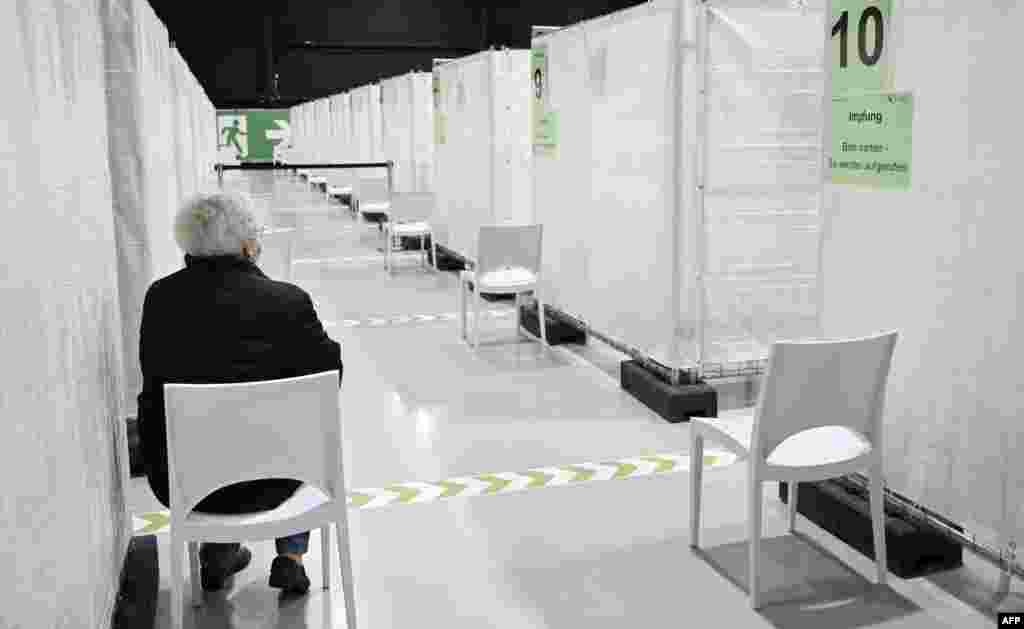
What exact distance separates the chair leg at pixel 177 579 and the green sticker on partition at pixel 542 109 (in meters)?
4.72

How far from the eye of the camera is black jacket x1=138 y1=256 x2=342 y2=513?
285 centimetres

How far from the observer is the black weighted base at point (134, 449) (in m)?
4.14

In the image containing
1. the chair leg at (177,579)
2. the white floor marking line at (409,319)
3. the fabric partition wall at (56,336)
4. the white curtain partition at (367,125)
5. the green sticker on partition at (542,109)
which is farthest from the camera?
the white curtain partition at (367,125)

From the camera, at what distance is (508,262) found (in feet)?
22.5

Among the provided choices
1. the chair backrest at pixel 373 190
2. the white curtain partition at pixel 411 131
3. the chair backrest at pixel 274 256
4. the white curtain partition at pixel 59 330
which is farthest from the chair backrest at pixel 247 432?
the chair backrest at pixel 373 190

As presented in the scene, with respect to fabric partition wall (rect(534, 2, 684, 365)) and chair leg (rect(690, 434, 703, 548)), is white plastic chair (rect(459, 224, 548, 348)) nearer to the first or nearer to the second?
fabric partition wall (rect(534, 2, 684, 365))

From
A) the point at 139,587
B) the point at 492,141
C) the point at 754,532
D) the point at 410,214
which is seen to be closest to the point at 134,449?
the point at 139,587

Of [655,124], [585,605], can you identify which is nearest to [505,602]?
[585,605]

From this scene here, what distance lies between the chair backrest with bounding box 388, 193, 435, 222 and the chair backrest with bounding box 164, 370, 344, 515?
7.47m

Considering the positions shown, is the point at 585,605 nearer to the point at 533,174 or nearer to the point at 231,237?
A: the point at 231,237

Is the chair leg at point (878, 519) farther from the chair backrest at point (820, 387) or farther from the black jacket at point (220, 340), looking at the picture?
the black jacket at point (220, 340)

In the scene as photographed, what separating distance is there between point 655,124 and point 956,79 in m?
2.24

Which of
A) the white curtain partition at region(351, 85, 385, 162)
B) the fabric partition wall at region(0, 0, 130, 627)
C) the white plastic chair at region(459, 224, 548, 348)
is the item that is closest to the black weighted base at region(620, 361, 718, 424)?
the white plastic chair at region(459, 224, 548, 348)

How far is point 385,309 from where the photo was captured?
8.55 metres
